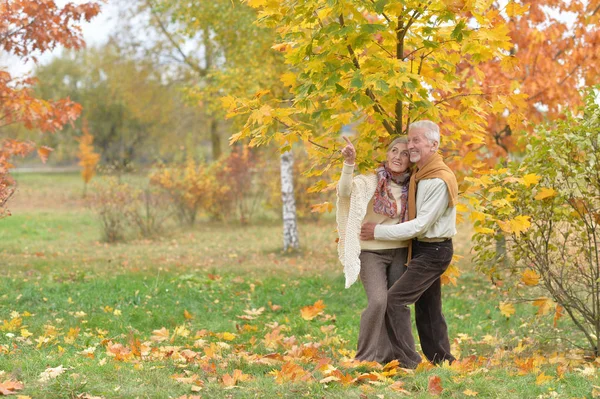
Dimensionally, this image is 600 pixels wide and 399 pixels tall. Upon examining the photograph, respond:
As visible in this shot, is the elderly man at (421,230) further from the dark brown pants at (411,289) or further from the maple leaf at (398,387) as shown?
the maple leaf at (398,387)

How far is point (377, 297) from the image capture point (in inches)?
177

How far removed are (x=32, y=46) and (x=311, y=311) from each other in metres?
5.50

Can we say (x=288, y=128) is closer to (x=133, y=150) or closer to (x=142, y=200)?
(x=142, y=200)

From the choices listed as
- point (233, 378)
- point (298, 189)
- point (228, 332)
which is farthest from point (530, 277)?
point (298, 189)

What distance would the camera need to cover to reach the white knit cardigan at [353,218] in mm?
4520

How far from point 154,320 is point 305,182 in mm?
10776

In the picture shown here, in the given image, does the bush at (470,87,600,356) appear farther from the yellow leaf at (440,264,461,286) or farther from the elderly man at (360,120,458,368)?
the elderly man at (360,120,458,368)

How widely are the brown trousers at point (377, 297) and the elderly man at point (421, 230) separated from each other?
69 millimetres

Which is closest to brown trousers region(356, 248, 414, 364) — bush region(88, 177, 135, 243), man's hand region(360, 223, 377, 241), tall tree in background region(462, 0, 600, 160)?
man's hand region(360, 223, 377, 241)

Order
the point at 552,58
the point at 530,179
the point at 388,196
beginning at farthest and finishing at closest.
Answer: the point at 552,58, the point at 530,179, the point at 388,196

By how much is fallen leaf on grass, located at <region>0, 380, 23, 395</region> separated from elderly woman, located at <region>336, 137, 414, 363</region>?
6.64ft

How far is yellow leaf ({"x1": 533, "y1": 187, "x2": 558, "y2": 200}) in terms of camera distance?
5.07 metres

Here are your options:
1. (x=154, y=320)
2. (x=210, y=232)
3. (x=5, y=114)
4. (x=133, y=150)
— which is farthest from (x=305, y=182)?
(x=133, y=150)

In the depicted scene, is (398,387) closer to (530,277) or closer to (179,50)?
(530,277)
